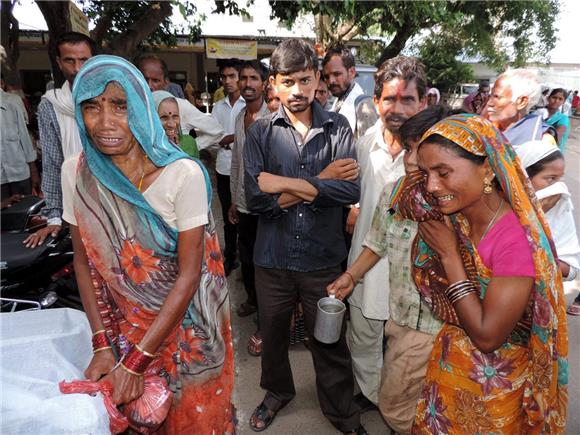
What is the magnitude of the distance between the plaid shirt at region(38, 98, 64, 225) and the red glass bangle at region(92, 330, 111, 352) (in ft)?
4.49

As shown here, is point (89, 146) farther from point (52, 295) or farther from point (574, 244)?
point (574, 244)

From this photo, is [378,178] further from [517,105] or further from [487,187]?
[517,105]

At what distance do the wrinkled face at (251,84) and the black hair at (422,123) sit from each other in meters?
2.07

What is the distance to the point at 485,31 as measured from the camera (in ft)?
54.8

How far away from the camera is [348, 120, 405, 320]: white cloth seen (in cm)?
220

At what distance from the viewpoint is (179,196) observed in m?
1.35

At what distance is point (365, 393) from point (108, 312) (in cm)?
168

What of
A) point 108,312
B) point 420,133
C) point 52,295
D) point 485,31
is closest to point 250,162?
point 420,133

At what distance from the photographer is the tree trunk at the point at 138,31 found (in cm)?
663

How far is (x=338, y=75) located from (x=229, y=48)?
10.9m

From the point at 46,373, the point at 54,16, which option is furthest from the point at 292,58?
the point at 54,16

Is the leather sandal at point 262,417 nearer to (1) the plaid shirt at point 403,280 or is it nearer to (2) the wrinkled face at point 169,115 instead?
(1) the plaid shirt at point 403,280

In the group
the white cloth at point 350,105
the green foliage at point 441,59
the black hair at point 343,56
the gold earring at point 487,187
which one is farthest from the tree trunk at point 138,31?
the green foliage at point 441,59

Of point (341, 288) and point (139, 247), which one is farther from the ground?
point (139, 247)
